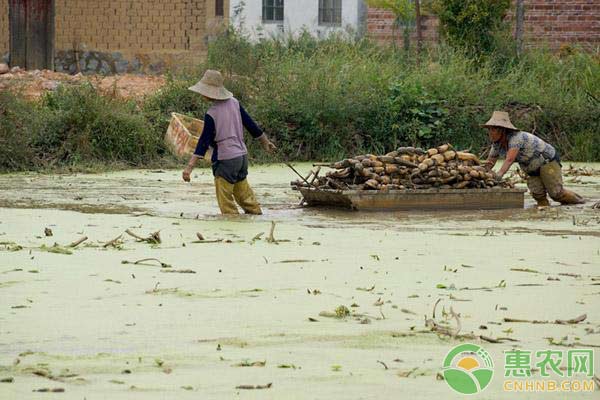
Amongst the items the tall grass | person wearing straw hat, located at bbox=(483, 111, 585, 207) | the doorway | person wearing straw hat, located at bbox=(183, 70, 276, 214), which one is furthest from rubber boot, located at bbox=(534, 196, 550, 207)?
the doorway

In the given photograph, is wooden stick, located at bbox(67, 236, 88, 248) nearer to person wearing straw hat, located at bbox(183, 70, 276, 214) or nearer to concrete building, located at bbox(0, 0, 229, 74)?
person wearing straw hat, located at bbox(183, 70, 276, 214)

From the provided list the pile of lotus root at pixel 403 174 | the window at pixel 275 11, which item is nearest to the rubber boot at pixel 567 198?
the pile of lotus root at pixel 403 174

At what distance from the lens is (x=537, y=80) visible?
76.6 feet

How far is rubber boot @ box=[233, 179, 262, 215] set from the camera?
1258 centimetres

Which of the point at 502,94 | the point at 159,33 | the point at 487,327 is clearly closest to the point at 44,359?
the point at 487,327

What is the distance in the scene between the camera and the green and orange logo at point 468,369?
17.5ft

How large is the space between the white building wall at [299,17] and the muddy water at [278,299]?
751 inches

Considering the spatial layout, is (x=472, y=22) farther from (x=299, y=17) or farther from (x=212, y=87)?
(x=212, y=87)

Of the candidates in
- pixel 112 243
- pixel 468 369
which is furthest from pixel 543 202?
pixel 468 369

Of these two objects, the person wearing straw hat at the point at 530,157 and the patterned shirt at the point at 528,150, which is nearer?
the person wearing straw hat at the point at 530,157

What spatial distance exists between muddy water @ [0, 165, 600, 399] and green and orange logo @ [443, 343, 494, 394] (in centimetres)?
6

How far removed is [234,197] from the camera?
12852 millimetres

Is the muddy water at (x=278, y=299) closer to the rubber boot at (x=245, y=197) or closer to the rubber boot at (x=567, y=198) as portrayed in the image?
the rubber boot at (x=245, y=197)

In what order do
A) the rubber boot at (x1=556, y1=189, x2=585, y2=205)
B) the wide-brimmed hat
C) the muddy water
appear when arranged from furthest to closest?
the rubber boot at (x1=556, y1=189, x2=585, y2=205) → the wide-brimmed hat → the muddy water
